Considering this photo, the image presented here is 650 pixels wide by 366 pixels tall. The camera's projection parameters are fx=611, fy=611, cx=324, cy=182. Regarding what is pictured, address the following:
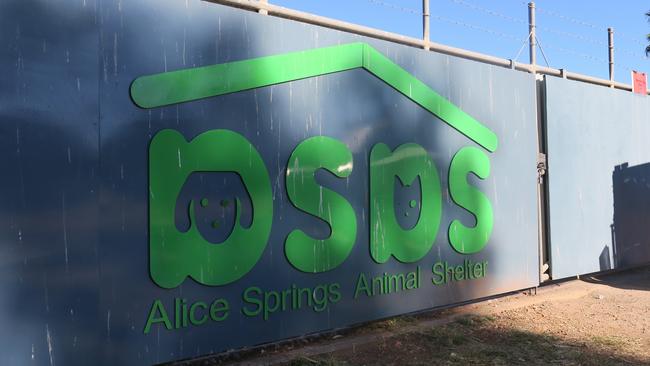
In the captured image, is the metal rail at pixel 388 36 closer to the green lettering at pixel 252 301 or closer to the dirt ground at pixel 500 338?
the green lettering at pixel 252 301

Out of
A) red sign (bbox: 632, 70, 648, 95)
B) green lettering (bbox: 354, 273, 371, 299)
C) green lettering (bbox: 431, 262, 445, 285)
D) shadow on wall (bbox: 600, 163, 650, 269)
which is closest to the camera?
green lettering (bbox: 354, 273, 371, 299)

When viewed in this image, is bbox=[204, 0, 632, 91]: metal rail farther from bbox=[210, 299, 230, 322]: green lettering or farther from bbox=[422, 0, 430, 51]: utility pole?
bbox=[210, 299, 230, 322]: green lettering

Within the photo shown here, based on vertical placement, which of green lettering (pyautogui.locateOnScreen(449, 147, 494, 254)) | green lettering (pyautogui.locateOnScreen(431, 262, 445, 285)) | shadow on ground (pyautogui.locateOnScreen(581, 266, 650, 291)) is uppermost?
green lettering (pyautogui.locateOnScreen(449, 147, 494, 254))

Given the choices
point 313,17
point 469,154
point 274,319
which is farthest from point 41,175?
point 469,154

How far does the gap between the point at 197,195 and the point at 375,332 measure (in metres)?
2.47

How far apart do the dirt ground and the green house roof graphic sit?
2038 mm

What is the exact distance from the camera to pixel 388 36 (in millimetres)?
6496

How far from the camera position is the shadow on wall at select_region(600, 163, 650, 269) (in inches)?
370

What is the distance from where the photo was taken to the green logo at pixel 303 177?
4531 mm

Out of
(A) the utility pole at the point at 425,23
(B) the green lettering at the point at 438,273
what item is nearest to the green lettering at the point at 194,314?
(B) the green lettering at the point at 438,273

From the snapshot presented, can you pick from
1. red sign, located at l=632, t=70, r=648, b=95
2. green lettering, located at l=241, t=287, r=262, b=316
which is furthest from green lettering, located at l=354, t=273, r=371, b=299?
red sign, located at l=632, t=70, r=648, b=95

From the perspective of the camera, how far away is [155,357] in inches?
175

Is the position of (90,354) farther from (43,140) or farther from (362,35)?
(362,35)

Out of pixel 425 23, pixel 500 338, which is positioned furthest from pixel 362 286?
pixel 425 23
